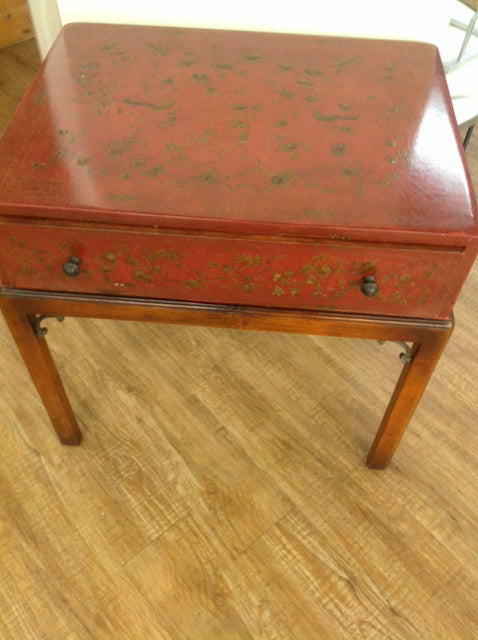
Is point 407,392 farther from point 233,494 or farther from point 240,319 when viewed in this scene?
point 233,494

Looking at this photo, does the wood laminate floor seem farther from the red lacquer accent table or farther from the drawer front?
the drawer front

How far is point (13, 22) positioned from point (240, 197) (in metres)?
1.92

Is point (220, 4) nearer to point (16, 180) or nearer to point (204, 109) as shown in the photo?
point (204, 109)

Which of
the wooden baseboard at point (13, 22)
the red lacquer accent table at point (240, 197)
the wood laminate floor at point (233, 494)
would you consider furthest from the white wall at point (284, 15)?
the wooden baseboard at point (13, 22)

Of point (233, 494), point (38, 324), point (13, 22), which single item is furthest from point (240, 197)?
point (13, 22)

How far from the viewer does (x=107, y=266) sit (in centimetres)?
79

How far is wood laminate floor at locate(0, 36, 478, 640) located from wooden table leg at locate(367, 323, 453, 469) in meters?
0.09

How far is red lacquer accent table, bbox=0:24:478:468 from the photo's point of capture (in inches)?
28.6

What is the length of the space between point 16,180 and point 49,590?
0.72 m

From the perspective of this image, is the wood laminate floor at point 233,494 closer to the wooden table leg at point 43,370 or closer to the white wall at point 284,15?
the wooden table leg at point 43,370

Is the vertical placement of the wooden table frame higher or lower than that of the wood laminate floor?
higher

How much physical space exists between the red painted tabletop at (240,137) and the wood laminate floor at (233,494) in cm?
62

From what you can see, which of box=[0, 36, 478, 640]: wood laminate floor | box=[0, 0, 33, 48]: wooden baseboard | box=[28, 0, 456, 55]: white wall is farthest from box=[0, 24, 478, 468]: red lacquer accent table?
box=[0, 0, 33, 48]: wooden baseboard

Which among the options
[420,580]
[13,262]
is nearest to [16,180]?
[13,262]
